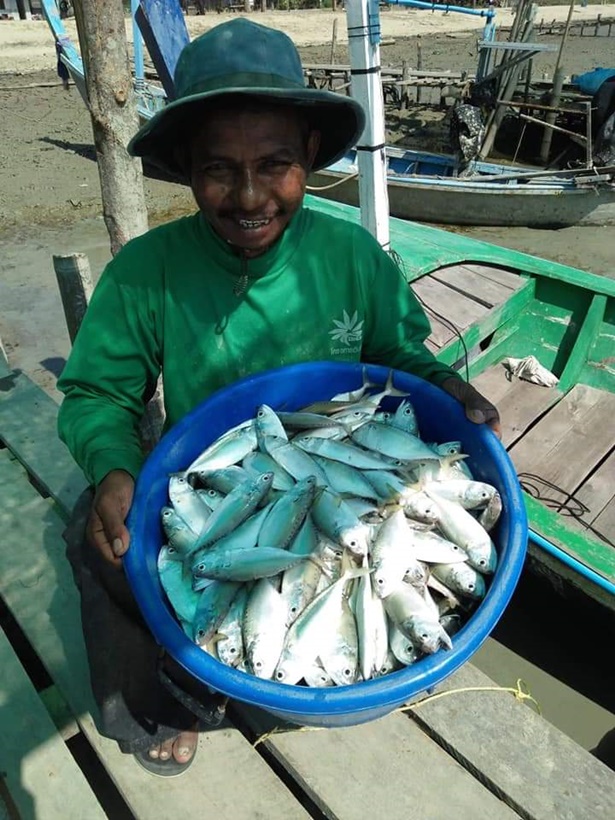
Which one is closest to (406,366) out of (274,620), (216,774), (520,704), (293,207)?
(293,207)

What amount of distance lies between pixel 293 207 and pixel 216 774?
1783mm

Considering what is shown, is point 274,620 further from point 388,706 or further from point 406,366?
point 406,366

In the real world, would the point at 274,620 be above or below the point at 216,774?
above

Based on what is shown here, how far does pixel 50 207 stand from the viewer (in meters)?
10.2

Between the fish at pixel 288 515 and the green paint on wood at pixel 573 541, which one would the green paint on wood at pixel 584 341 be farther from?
the fish at pixel 288 515

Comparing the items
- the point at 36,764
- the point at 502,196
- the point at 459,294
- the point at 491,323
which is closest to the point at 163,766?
the point at 36,764

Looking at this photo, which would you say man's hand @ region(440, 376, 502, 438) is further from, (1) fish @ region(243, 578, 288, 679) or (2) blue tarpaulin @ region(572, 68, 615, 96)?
(2) blue tarpaulin @ region(572, 68, 615, 96)

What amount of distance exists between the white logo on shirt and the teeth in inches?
17.3

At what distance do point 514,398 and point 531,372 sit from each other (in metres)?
0.28

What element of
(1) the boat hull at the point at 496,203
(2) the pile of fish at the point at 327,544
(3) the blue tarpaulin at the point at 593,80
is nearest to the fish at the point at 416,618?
(2) the pile of fish at the point at 327,544

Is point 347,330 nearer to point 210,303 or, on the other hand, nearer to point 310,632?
point 210,303

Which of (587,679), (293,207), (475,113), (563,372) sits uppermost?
(293,207)

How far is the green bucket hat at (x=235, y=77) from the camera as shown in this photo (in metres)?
1.39

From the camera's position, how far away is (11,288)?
7332 millimetres
